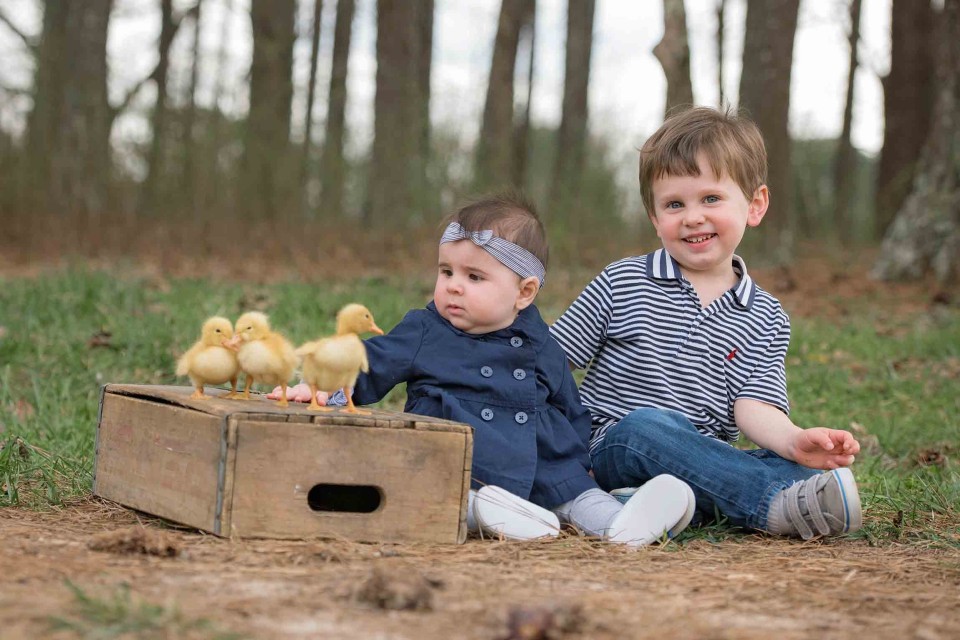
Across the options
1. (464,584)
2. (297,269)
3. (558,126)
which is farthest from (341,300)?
(558,126)

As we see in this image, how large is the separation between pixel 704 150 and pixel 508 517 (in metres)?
1.37

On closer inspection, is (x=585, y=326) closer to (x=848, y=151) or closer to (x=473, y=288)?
(x=473, y=288)

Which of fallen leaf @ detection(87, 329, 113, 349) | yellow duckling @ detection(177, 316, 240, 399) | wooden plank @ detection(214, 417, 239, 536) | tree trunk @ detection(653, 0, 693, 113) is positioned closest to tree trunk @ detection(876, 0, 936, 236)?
tree trunk @ detection(653, 0, 693, 113)

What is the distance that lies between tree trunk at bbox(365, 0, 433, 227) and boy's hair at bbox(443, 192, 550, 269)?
27.1ft

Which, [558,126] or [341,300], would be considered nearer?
[341,300]

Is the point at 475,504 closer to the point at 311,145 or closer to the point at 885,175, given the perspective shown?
the point at 311,145

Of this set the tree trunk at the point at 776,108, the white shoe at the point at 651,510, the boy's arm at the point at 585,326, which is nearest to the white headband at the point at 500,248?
the boy's arm at the point at 585,326

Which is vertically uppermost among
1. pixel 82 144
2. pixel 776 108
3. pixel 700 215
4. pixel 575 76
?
pixel 575 76

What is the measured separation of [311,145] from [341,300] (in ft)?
21.3

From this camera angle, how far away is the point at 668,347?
359cm

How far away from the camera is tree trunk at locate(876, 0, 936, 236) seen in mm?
14133

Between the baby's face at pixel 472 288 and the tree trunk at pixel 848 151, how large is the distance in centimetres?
1606

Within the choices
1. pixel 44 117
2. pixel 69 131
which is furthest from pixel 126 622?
pixel 44 117

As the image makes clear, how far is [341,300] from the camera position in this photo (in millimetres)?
7297
